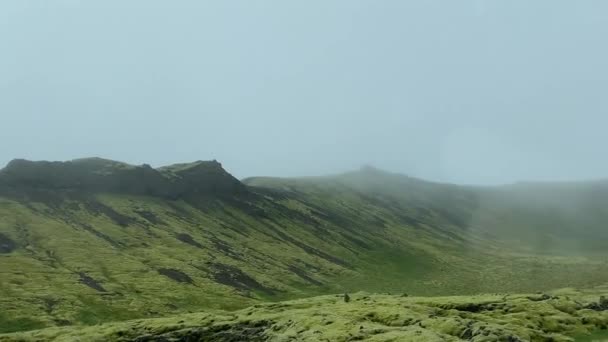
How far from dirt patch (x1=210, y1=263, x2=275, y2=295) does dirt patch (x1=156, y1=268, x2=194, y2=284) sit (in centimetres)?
953

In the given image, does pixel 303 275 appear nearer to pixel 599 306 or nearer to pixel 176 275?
pixel 176 275

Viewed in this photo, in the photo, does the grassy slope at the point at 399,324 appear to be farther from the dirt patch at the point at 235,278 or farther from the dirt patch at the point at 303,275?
the dirt patch at the point at 303,275

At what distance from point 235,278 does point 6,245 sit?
7117 centimetres

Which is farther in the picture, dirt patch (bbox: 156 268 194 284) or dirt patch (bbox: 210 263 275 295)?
dirt patch (bbox: 210 263 275 295)

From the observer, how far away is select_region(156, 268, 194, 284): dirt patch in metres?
162

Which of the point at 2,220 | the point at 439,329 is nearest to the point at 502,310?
the point at 439,329

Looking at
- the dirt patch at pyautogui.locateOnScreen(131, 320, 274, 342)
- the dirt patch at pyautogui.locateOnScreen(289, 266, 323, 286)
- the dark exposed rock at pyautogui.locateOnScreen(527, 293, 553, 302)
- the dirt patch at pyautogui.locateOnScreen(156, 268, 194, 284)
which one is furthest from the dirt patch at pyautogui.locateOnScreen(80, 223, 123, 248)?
the dark exposed rock at pyautogui.locateOnScreen(527, 293, 553, 302)

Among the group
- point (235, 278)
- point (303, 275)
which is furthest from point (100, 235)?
point (303, 275)

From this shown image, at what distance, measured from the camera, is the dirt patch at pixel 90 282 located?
140775 mm

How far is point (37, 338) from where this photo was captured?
8850cm

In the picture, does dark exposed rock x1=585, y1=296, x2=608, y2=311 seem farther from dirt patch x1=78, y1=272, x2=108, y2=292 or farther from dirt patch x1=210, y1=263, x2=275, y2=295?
dirt patch x1=78, y1=272, x2=108, y2=292

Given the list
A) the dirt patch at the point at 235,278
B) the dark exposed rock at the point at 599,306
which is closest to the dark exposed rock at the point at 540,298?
the dark exposed rock at the point at 599,306

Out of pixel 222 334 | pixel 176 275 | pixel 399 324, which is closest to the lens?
pixel 399 324

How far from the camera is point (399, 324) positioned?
209 ft
